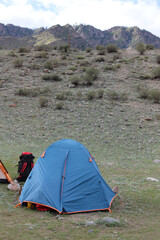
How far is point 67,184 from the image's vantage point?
7223 millimetres

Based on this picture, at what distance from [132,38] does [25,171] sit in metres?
126

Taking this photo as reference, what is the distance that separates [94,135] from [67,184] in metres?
10.0

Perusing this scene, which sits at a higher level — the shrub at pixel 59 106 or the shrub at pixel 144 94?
the shrub at pixel 144 94

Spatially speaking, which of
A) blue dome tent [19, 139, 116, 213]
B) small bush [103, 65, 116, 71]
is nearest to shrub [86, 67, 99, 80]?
small bush [103, 65, 116, 71]

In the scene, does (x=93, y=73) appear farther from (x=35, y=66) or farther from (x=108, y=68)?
(x=35, y=66)

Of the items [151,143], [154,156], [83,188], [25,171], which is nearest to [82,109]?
[151,143]

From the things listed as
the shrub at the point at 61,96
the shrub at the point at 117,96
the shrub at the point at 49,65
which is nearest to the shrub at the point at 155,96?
the shrub at the point at 117,96

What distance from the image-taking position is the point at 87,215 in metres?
6.91

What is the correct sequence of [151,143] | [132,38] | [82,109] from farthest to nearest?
[132,38] < [82,109] < [151,143]

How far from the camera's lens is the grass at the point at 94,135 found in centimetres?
623

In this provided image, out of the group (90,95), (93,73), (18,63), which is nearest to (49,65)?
(18,63)

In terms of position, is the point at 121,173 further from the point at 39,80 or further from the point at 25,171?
the point at 39,80

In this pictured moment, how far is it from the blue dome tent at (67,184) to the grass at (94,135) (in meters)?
0.28

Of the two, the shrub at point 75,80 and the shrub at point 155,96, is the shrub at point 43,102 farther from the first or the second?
the shrub at point 155,96
